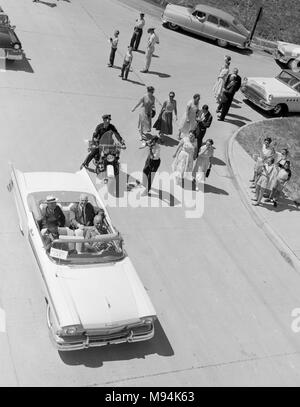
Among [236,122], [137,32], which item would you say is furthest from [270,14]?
[236,122]

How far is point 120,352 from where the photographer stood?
9.36 metres

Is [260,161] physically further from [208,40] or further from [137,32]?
[208,40]

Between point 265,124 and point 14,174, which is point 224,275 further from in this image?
point 265,124

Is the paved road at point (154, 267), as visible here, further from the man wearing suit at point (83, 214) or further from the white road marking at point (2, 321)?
the man wearing suit at point (83, 214)

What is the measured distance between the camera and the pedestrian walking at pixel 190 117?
16047 mm

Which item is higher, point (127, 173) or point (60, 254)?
point (60, 254)

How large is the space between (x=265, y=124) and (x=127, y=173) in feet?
22.0

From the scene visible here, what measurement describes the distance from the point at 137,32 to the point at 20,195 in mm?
12855

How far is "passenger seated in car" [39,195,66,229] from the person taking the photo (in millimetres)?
10486

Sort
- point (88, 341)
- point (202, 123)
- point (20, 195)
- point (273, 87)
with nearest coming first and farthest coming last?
1. point (88, 341)
2. point (20, 195)
3. point (202, 123)
4. point (273, 87)

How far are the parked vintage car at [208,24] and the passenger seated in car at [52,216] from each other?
17.6m

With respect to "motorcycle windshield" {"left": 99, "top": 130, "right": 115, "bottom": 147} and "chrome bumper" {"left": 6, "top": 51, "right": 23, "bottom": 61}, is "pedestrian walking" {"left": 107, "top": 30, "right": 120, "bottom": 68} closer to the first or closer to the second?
"chrome bumper" {"left": 6, "top": 51, "right": 23, "bottom": 61}

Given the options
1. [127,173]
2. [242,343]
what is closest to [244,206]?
[127,173]

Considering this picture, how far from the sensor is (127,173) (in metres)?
14.7
